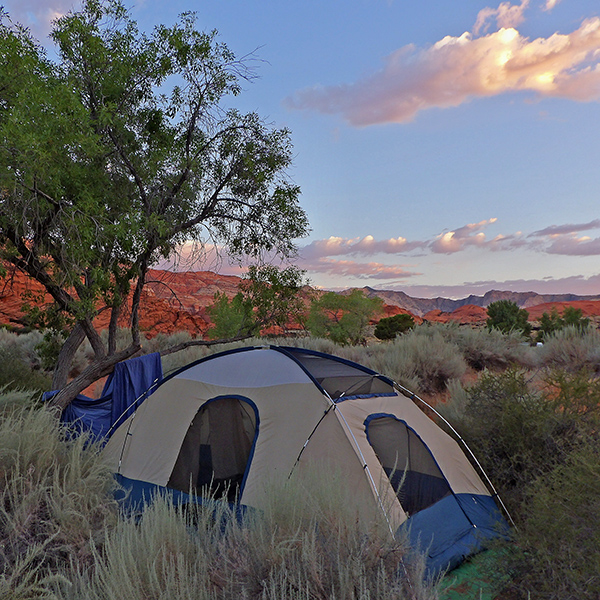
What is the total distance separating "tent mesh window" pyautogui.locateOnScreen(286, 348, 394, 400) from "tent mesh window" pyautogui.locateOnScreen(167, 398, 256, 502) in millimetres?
862

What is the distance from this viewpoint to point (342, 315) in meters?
34.5

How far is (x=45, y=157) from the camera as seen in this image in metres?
5.70

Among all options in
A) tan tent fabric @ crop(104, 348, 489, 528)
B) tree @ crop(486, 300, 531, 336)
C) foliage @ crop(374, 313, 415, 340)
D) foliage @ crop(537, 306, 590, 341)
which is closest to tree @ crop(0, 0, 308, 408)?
tan tent fabric @ crop(104, 348, 489, 528)

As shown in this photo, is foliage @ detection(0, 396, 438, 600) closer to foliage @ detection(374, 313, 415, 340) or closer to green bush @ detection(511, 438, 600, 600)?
green bush @ detection(511, 438, 600, 600)

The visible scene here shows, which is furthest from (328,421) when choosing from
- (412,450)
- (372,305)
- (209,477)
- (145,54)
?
(372,305)

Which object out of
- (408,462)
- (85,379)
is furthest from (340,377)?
(85,379)

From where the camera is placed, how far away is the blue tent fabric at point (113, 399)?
7.48 metres

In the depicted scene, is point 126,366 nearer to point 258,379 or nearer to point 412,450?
point 258,379

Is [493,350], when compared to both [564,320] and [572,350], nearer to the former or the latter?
[572,350]

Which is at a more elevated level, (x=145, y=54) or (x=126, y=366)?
(x=145, y=54)

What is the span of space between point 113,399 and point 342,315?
90.9ft

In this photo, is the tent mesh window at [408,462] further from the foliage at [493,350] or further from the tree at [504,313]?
the tree at [504,313]

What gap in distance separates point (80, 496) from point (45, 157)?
4090mm

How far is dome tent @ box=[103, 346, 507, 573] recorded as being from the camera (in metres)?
4.29
